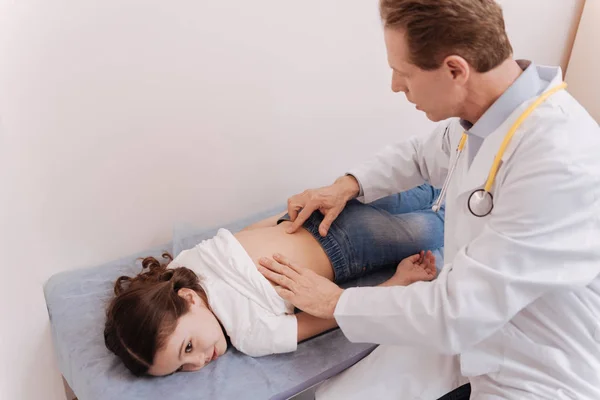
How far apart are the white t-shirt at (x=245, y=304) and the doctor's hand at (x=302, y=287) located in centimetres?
3

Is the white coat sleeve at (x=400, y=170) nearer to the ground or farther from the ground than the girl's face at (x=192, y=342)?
farther from the ground

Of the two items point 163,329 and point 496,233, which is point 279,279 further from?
point 496,233

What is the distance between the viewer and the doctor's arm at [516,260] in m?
1.12

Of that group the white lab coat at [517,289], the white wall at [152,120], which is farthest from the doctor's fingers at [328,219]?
the white wall at [152,120]

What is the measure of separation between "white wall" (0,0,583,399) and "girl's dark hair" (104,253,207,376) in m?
0.26

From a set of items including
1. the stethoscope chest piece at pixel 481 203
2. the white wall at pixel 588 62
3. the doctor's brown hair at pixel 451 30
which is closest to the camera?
the doctor's brown hair at pixel 451 30

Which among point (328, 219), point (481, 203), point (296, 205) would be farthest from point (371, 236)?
point (481, 203)

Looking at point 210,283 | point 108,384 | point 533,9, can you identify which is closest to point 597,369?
point 210,283

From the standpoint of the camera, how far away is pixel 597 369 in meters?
1.25

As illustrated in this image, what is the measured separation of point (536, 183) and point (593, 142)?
0.17 m

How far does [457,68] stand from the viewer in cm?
116

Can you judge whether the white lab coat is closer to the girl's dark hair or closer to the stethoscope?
the stethoscope

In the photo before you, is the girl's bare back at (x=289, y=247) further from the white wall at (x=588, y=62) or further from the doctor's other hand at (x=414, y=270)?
the white wall at (x=588, y=62)

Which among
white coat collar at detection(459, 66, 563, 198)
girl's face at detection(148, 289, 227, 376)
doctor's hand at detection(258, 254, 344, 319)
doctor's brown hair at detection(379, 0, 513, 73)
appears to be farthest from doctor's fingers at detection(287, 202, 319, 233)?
doctor's brown hair at detection(379, 0, 513, 73)
